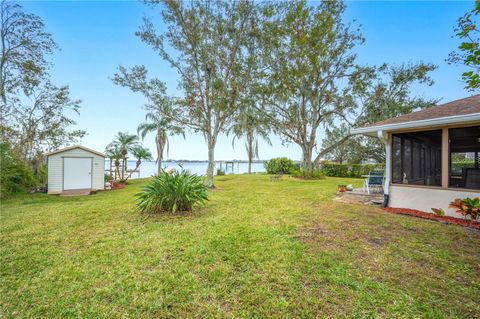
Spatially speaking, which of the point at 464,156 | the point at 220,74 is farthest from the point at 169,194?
the point at 464,156

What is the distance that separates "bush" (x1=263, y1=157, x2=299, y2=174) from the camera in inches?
842

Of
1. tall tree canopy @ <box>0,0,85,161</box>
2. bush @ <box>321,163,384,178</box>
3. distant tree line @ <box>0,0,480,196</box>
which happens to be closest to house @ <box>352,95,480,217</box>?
distant tree line @ <box>0,0,480,196</box>

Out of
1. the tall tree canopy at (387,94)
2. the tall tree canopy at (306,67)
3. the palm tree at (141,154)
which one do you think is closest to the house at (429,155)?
the tall tree canopy at (387,94)

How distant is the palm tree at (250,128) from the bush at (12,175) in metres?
11.2

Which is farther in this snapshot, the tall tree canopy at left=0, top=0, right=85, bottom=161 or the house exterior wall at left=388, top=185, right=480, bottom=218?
the tall tree canopy at left=0, top=0, right=85, bottom=161

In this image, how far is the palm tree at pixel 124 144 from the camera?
15273mm

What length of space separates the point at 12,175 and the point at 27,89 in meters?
5.21

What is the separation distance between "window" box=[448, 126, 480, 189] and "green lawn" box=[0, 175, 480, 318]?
2444 millimetres

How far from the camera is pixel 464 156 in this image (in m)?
9.09

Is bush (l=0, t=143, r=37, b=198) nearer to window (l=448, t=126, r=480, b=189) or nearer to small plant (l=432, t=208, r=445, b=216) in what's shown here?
small plant (l=432, t=208, r=445, b=216)

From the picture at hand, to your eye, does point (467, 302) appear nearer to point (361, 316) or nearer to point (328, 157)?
point (361, 316)

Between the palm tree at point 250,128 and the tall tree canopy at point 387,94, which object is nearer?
the palm tree at point 250,128

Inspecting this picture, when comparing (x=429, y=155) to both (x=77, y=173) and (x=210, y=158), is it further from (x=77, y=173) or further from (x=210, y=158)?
(x=77, y=173)

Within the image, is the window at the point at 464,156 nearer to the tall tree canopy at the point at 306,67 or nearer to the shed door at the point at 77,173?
the tall tree canopy at the point at 306,67
